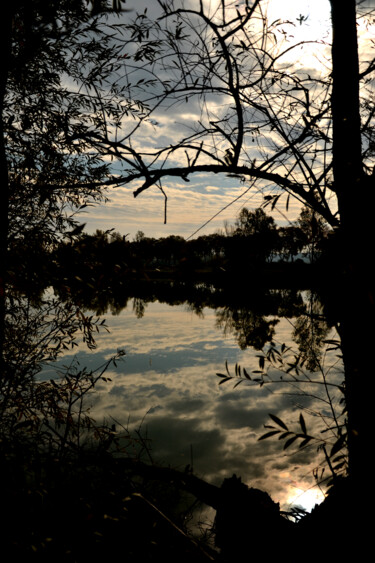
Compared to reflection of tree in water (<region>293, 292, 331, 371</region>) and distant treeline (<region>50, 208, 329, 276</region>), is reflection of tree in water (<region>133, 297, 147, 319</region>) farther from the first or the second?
distant treeline (<region>50, 208, 329, 276</region>)

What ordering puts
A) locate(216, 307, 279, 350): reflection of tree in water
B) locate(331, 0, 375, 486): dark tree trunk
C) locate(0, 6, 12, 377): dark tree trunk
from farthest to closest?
locate(216, 307, 279, 350): reflection of tree in water, locate(0, 6, 12, 377): dark tree trunk, locate(331, 0, 375, 486): dark tree trunk

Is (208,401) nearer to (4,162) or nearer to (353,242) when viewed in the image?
(4,162)

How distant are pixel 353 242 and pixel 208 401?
27.7 ft

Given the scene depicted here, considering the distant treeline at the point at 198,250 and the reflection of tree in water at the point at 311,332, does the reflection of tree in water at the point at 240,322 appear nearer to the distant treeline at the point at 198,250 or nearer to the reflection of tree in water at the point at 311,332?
the reflection of tree in water at the point at 311,332

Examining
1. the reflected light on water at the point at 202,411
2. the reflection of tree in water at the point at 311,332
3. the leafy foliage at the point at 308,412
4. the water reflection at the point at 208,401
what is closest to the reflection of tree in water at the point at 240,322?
the water reflection at the point at 208,401

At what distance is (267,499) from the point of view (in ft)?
13.7

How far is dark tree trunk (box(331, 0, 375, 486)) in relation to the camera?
149 centimetres

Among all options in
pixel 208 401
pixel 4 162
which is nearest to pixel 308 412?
pixel 4 162

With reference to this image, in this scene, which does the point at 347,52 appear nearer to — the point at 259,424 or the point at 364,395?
the point at 364,395

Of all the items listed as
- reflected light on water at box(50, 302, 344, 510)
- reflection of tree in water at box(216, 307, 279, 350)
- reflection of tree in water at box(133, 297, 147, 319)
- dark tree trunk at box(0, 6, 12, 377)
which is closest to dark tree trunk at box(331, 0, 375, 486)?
reflected light on water at box(50, 302, 344, 510)

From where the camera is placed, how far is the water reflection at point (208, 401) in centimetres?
570

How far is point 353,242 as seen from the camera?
1497mm

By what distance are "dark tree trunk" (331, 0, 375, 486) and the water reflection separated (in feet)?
1.11

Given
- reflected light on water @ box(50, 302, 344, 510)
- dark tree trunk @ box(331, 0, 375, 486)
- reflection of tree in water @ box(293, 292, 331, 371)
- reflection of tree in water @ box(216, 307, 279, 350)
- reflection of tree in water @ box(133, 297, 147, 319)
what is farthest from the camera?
reflection of tree in water @ box(133, 297, 147, 319)
